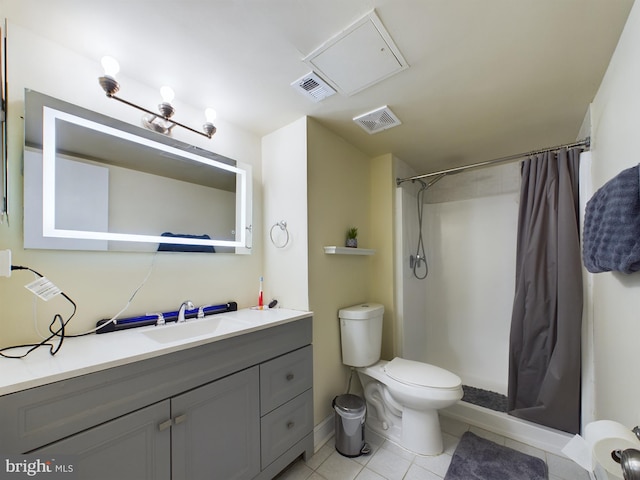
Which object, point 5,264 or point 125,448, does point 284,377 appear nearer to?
point 125,448

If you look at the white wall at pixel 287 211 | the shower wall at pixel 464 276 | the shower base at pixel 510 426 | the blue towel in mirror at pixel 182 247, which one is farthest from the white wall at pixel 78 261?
the shower base at pixel 510 426

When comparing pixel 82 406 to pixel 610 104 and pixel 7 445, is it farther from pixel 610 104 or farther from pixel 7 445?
pixel 610 104

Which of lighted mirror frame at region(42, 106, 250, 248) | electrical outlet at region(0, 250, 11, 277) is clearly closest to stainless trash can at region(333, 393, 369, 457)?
lighted mirror frame at region(42, 106, 250, 248)

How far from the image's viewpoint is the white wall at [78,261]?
41.4 inches

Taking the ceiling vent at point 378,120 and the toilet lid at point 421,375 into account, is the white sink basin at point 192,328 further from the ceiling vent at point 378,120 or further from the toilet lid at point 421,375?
the ceiling vent at point 378,120

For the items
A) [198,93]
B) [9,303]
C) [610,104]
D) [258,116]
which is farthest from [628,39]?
[9,303]

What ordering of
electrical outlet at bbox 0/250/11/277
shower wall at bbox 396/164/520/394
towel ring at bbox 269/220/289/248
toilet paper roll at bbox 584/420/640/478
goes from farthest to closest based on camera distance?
1. shower wall at bbox 396/164/520/394
2. towel ring at bbox 269/220/289/248
3. electrical outlet at bbox 0/250/11/277
4. toilet paper roll at bbox 584/420/640/478

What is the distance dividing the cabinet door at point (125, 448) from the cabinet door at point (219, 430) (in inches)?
1.8

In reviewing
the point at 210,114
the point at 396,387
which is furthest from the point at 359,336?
the point at 210,114

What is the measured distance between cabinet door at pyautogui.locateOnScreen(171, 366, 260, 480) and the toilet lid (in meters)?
0.95

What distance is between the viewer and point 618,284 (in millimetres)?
1143

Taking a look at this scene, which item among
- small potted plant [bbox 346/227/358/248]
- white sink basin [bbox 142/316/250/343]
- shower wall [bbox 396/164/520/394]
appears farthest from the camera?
shower wall [bbox 396/164/520/394]

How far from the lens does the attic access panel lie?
1.10 meters

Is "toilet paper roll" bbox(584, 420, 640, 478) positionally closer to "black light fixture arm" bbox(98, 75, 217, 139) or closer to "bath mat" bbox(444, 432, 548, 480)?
"bath mat" bbox(444, 432, 548, 480)
